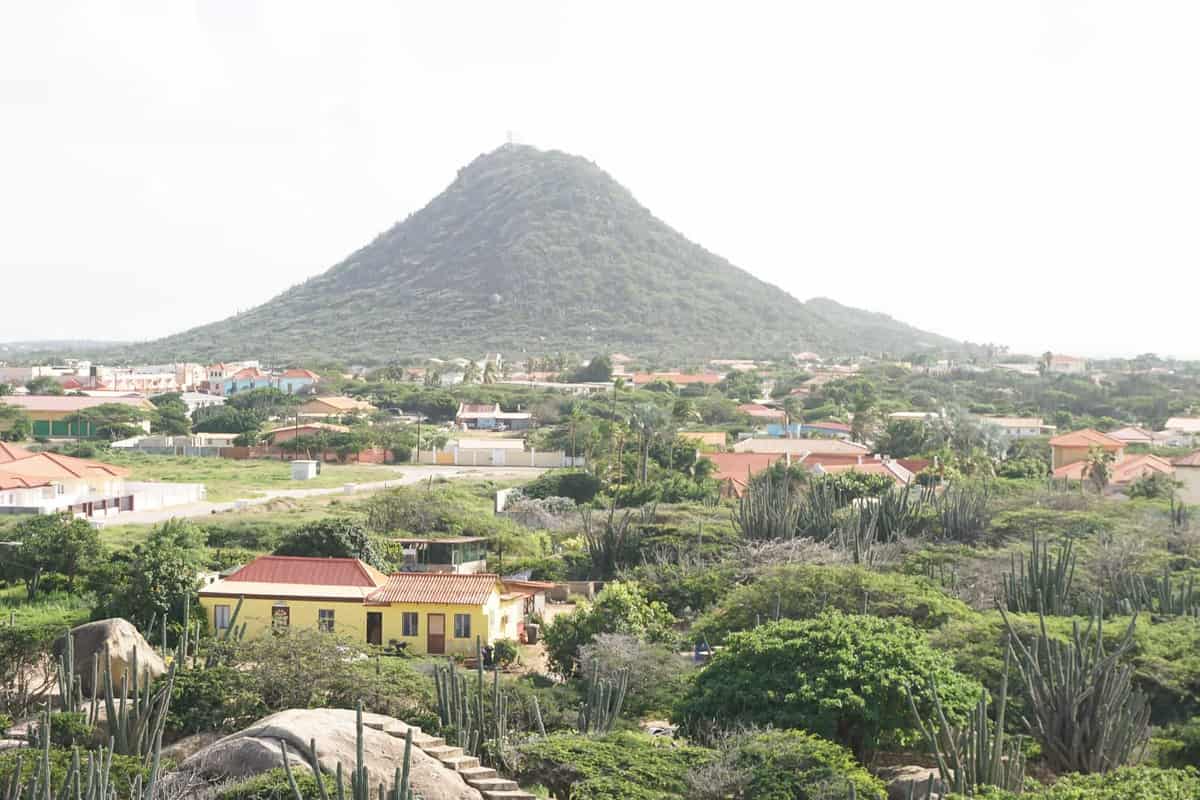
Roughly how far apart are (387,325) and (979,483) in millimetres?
133304

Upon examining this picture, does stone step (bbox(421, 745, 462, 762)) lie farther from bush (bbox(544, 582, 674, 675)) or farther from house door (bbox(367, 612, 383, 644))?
house door (bbox(367, 612, 383, 644))

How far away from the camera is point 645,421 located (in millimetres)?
59094

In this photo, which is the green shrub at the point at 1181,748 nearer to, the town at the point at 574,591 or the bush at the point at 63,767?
the town at the point at 574,591

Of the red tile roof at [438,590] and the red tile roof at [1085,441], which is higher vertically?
the red tile roof at [1085,441]

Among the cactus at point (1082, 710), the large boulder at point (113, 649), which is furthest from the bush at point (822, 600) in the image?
the large boulder at point (113, 649)

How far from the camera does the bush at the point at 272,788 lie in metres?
16.4

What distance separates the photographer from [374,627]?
92.4ft

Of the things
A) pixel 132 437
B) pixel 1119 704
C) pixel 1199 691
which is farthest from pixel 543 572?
pixel 132 437

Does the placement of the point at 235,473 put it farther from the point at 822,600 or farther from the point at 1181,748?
the point at 1181,748

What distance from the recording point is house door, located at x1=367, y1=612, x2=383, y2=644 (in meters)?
28.1

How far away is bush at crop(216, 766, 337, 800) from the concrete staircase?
2048mm

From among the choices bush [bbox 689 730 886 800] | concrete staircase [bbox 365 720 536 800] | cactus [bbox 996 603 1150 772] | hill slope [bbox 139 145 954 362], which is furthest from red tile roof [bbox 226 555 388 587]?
hill slope [bbox 139 145 954 362]

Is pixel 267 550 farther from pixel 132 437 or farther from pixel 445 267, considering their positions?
pixel 445 267

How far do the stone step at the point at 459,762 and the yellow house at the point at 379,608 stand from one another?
336 inches
